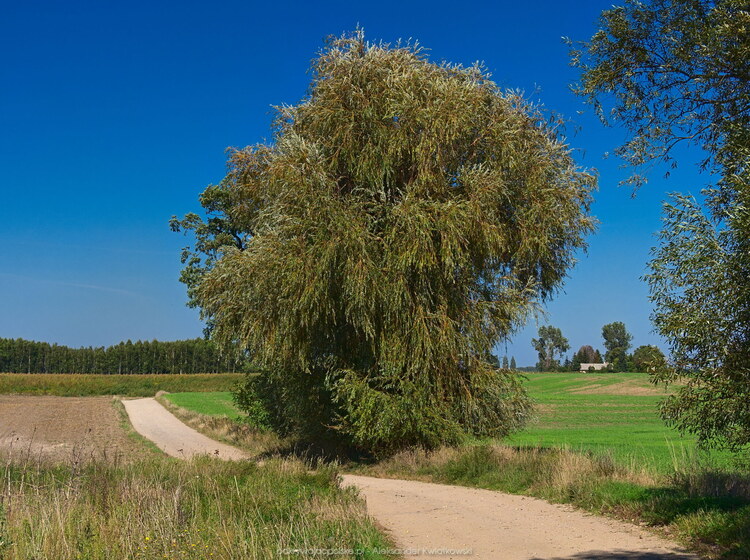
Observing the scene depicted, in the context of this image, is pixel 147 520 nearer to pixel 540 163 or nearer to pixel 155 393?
pixel 540 163

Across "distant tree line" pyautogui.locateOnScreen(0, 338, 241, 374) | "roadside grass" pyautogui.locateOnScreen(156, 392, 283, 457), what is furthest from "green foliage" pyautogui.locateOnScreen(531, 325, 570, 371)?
"roadside grass" pyautogui.locateOnScreen(156, 392, 283, 457)

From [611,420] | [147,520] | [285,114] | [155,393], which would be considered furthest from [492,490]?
[155,393]

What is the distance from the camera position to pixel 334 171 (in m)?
18.9

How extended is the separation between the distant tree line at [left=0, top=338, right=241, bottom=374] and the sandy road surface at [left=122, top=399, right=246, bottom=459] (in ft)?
358

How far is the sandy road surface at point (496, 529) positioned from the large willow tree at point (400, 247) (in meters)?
3.97

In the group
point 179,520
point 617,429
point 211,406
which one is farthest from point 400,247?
point 211,406

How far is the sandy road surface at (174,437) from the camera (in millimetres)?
25266

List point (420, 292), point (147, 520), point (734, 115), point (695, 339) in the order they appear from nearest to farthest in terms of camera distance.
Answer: point (147, 520)
point (695, 339)
point (734, 115)
point (420, 292)

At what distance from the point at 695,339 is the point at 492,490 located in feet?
20.6

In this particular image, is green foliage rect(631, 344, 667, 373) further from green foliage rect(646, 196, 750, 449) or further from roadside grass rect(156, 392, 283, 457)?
roadside grass rect(156, 392, 283, 457)

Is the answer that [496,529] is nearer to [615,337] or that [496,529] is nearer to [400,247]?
[400,247]

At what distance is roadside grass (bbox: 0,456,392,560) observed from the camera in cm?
746

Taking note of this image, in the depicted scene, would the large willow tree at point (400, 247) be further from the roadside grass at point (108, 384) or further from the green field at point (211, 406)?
the roadside grass at point (108, 384)

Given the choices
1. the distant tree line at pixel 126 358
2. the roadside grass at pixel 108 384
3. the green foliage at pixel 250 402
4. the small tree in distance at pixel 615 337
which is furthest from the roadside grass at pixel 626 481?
the small tree in distance at pixel 615 337
